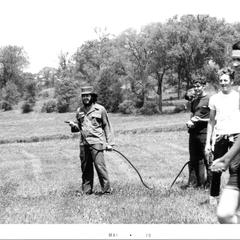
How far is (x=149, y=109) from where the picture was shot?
56.0 metres

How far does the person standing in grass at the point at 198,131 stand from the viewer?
8227 millimetres

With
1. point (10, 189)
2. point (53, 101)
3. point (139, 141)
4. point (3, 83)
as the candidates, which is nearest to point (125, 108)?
point (53, 101)

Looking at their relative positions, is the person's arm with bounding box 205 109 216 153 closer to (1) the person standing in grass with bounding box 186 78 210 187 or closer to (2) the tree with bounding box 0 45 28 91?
(1) the person standing in grass with bounding box 186 78 210 187

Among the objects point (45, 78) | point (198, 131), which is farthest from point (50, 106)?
point (198, 131)

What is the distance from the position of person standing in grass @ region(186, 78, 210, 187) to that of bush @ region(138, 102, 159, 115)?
46.3 meters

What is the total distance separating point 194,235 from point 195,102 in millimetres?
5166

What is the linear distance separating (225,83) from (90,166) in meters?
3.50

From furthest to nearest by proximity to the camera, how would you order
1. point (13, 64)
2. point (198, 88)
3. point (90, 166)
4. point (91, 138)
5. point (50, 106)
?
point (13, 64)
point (50, 106)
point (90, 166)
point (91, 138)
point (198, 88)

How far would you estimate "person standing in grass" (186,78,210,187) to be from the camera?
8.23m

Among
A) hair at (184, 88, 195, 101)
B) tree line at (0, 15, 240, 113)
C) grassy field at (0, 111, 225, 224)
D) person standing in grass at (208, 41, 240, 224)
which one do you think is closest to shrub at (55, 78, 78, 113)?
tree line at (0, 15, 240, 113)

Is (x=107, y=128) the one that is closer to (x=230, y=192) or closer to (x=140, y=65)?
(x=230, y=192)

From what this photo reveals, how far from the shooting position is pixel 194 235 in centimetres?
347

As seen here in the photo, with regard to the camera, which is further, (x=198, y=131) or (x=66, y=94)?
(x=66, y=94)

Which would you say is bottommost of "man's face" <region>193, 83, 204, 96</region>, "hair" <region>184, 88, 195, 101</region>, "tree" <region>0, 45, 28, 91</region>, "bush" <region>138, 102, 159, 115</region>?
"bush" <region>138, 102, 159, 115</region>
